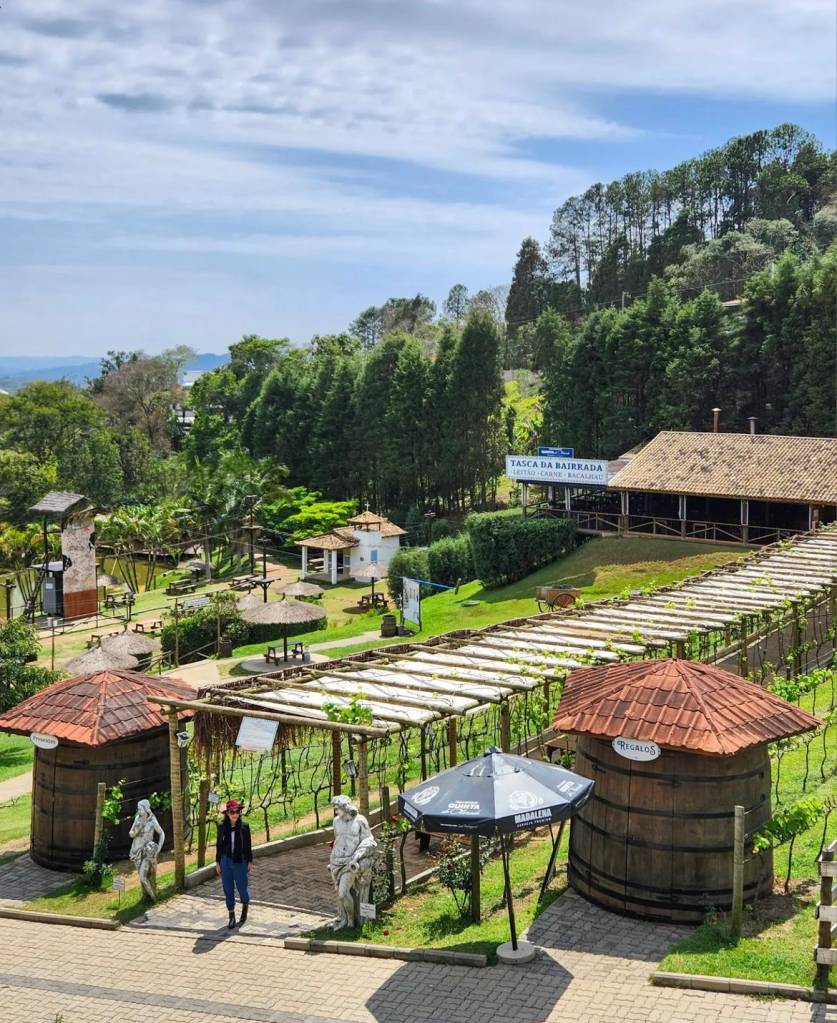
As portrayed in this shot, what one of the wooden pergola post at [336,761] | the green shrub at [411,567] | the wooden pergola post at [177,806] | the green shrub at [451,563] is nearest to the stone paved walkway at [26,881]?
the wooden pergola post at [177,806]

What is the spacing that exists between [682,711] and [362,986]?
3.85 metres

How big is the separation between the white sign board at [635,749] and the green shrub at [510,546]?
106ft

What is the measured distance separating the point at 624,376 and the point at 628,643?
43.6 metres

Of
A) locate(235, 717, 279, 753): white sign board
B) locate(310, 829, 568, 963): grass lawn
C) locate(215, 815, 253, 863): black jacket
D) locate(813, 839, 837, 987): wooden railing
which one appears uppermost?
locate(235, 717, 279, 753): white sign board

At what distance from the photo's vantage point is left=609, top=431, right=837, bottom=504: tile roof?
40.5 meters

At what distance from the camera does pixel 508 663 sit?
50.7 feet

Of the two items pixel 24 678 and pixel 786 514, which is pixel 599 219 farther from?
pixel 24 678

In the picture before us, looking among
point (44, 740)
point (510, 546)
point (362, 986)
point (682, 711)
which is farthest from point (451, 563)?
point (362, 986)

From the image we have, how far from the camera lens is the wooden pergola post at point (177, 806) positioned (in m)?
13.1

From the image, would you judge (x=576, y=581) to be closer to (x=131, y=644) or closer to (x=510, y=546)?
(x=510, y=546)

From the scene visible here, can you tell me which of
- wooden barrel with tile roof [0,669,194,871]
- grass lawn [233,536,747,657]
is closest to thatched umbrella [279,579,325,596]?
grass lawn [233,536,747,657]

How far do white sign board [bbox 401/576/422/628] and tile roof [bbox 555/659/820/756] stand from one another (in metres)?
24.5

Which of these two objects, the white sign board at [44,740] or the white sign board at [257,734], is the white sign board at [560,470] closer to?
the white sign board at [257,734]

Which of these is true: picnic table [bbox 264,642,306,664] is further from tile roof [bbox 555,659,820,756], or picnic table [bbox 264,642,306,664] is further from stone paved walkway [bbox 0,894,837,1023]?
tile roof [bbox 555,659,820,756]
